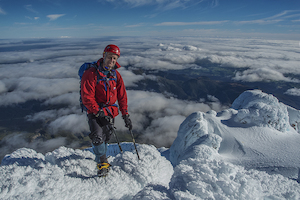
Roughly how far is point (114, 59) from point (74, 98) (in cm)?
22175

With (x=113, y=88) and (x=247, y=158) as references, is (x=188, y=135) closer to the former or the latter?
(x=247, y=158)

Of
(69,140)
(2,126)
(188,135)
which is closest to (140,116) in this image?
(69,140)

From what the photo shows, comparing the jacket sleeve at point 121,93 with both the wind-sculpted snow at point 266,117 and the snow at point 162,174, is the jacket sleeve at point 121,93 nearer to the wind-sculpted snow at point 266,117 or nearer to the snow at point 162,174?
the snow at point 162,174

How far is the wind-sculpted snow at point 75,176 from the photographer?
2.79 meters

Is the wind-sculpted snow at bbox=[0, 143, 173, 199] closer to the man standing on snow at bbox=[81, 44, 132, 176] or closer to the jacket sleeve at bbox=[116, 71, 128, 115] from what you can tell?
the man standing on snow at bbox=[81, 44, 132, 176]

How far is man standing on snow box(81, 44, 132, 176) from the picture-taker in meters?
3.77

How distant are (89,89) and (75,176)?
2335 millimetres

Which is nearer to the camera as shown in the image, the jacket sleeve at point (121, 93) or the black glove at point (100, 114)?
the black glove at point (100, 114)

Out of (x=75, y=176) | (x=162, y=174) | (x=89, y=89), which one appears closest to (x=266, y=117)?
(x=162, y=174)

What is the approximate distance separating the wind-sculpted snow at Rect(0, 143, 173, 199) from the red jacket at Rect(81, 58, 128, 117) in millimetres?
1610

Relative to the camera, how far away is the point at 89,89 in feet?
12.5

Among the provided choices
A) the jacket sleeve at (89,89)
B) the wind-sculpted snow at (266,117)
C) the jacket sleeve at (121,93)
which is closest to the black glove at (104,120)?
the jacket sleeve at (89,89)

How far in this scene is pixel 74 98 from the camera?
198250 millimetres

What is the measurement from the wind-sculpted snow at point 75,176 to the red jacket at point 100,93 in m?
1.61
